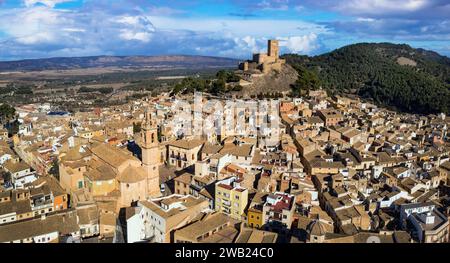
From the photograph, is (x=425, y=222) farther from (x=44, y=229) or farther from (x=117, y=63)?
(x=117, y=63)

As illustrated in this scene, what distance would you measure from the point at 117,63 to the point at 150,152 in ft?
547

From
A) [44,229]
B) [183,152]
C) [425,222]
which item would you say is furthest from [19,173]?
[425,222]

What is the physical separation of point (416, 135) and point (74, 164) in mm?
23474

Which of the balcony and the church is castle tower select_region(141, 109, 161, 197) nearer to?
the church

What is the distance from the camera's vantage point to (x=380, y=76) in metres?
64.3

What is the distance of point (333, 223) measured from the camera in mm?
15656

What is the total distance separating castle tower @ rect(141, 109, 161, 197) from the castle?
27368 mm

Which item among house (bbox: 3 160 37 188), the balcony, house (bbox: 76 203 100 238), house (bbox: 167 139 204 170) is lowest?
house (bbox: 76 203 100 238)

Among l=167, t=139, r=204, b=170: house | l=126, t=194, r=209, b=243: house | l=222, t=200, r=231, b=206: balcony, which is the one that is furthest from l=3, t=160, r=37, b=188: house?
l=222, t=200, r=231, b=206: balcony

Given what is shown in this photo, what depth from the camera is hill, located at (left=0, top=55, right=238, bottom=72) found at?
5910 inches

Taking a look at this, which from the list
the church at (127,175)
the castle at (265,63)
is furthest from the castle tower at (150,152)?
the castle at (265,63)

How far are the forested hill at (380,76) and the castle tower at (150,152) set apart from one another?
86.5 feet

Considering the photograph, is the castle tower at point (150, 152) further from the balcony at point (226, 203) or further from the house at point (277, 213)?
the house at point (277, 213)
